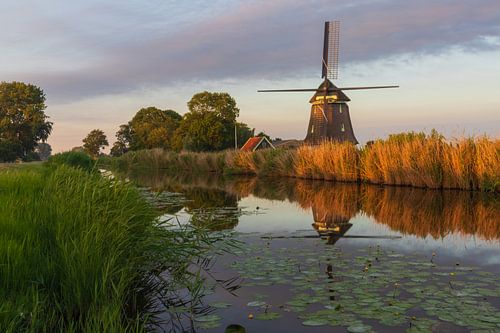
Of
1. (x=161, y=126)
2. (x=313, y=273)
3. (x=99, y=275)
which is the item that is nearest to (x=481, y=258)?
(x=313, y=273)

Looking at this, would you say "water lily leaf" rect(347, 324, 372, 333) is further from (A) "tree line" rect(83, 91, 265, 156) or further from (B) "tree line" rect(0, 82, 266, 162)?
(A) "tree line" rect(83, 91, 265, 156)

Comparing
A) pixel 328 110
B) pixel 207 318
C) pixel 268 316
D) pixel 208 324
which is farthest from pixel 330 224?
pixel 328 110

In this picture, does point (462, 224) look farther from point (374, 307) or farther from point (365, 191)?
point (365, 191)

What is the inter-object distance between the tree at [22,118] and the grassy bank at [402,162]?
113 ft

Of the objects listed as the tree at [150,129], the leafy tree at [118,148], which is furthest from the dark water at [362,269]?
the leafy tree at [118,148]

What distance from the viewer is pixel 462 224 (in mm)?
10406

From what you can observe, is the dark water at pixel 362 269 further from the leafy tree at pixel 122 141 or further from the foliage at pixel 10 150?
the leafy tree at pixel 122 141

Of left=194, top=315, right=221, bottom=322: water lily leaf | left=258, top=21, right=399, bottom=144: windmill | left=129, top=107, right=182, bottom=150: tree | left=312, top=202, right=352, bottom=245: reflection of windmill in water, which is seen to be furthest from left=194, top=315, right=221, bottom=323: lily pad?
left=129, top=107, right=182, bottom=150: tree

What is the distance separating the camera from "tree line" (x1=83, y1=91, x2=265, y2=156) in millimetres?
61125

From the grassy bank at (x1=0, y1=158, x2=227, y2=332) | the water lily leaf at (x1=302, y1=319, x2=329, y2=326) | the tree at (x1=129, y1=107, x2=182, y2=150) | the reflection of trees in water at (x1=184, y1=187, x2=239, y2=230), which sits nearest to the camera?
the grassy bank at (x1=0, y1=158, x2=227, y2=332)

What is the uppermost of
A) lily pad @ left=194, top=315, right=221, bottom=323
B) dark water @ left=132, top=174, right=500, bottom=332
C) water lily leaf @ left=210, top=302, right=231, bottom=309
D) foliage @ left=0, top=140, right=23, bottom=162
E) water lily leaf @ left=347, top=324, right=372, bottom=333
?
foliage @ left=0, top=140, right=23, bottom=162

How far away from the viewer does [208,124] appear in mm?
61156

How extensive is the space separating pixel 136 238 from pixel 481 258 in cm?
548

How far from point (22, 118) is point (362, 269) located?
57.9 metres
